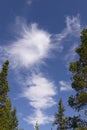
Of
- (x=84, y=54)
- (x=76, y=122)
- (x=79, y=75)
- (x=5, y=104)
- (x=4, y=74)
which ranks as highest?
(x=4, y=74)

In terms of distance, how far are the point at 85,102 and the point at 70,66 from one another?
4.36 m

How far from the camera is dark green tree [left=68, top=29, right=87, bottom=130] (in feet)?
99.7

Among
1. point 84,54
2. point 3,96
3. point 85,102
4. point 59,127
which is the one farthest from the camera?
point 59,127

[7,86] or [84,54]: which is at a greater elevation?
[7,86]

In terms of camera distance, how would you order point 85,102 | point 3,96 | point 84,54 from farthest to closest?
1. point 3,96
2. point 84,54
3. point 85,102

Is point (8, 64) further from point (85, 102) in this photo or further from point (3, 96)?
point (85, 102)

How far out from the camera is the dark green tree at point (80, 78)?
30375mm

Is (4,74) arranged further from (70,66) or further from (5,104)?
(70,66)

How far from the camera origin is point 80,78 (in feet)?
103

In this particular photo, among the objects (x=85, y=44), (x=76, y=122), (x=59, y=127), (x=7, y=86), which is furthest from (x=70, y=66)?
(x=59, y=127)

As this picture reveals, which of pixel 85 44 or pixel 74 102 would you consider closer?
pixel 74 102

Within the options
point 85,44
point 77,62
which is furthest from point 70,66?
point 85,44

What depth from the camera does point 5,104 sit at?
5241cm

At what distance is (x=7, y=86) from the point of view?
171 feet
